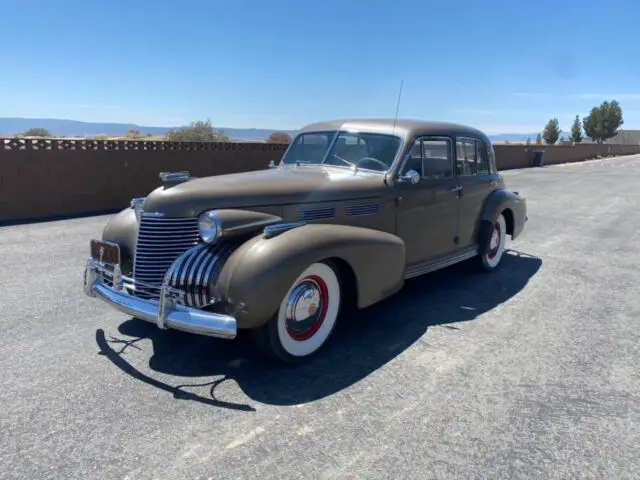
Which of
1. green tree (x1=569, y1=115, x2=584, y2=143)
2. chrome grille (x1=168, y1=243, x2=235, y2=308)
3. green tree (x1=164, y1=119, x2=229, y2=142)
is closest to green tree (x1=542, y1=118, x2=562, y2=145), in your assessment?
green tree (x1=569, y1=115, x2=584, y2=143)

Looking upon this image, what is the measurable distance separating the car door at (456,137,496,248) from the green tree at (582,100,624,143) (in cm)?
7646

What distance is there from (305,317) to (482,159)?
3637 mm

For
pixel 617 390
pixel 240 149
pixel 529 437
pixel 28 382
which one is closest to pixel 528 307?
pixel 617 390

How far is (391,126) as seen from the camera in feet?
16.7

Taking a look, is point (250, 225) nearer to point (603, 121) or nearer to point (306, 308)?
point (306, 308)

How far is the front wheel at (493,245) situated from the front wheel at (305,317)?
2870mm

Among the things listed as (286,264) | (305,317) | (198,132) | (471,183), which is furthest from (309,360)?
(198,132)

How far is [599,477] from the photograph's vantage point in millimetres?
2514

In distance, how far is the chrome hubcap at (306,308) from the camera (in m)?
3.62

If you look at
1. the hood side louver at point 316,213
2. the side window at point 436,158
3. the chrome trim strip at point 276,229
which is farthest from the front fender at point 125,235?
the side window at point 436,158

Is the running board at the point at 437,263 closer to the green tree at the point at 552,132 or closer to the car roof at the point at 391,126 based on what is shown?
the car roof at the point at 391,126

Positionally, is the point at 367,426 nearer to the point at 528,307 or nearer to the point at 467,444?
the point at 467,444

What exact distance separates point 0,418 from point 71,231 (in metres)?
6.38

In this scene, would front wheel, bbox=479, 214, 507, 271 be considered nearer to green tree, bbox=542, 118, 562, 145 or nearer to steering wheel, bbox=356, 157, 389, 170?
steering wheel, bbox=356, 157, 389, 170
